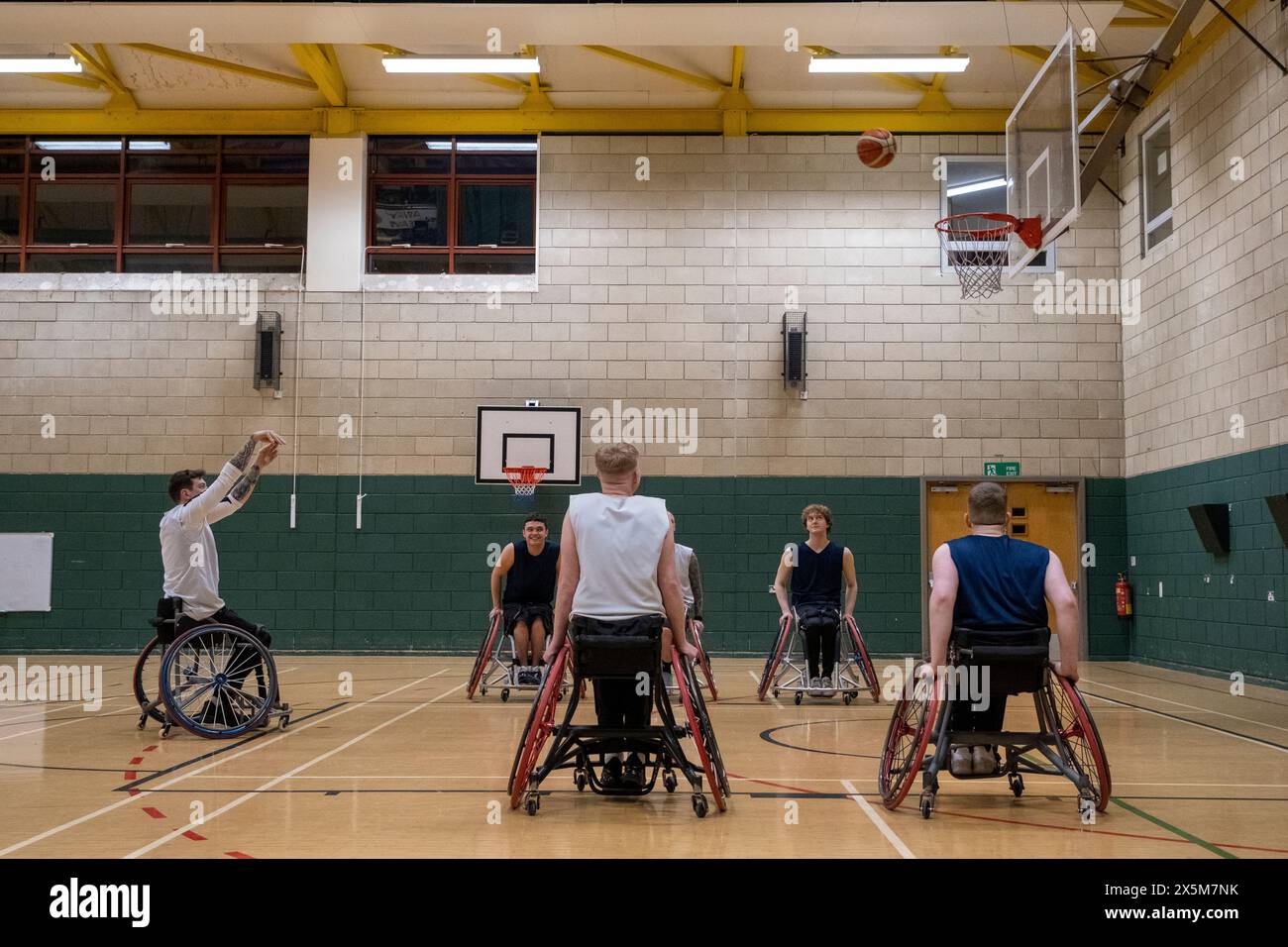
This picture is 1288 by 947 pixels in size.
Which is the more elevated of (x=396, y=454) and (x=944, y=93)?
(x=944, y=93)

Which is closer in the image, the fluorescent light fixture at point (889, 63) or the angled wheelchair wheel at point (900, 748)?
the angled wheelchair wheel at point (900, 748)

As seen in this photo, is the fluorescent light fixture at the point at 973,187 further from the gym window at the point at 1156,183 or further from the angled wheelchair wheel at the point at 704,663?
the angled wheelchair wheel at the point at 704,663

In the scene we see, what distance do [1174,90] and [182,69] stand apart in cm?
1026

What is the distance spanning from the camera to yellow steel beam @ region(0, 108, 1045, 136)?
42.7 feet

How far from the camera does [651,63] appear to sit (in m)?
12.2

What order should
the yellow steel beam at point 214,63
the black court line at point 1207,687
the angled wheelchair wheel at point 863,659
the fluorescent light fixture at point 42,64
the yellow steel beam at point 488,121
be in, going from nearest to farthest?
1. the angled wheelchair wheel at point 863,659
2. the black court line at point 1207,687
3. the fluorescent light fixture at point 42,64
4. the yellow steel beam at point 214,63
5. the yellow steel beam at point 488,121

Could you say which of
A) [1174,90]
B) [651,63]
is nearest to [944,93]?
[1174,90]

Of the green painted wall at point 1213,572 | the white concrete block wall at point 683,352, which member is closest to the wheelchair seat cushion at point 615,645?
the green painted wall at point 1213,572

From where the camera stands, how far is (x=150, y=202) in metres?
13.3

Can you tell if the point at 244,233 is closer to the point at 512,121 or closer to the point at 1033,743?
the point at 512,121

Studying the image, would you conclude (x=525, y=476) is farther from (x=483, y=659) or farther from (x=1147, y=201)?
(x=1147, y=201)

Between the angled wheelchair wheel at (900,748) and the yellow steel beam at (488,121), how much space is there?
9.82 metres

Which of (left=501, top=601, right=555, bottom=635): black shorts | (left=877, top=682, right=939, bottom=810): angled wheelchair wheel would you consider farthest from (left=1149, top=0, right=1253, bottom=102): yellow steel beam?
(left=877, top=682, right=939, bottom=810): angled wheelchair wheel

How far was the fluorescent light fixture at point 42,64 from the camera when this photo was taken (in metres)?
11.8
